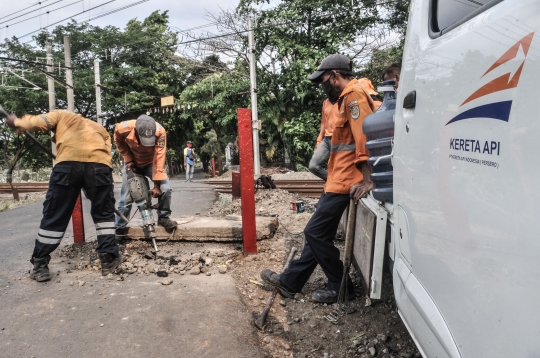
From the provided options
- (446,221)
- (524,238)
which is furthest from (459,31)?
(524,238)

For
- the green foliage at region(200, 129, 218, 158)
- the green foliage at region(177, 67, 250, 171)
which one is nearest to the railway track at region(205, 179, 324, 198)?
the green foliage at region(177, 67, 250, 171)

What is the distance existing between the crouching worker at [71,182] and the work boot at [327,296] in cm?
200

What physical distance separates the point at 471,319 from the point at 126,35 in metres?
29.4

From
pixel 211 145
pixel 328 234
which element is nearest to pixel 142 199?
pixel 328 234

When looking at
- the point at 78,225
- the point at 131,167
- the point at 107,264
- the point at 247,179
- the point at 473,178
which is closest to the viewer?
the point at 473,178

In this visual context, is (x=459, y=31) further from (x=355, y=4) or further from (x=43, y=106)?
(x=43, y=106)

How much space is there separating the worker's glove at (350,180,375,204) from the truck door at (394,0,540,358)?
2.90ft

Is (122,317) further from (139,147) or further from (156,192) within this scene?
(139,147)

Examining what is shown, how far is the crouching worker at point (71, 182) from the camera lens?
4016 mm

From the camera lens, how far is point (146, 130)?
4.73 meters

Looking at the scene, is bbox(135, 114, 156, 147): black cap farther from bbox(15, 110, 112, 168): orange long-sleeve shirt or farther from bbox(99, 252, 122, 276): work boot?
bbox(99, 252, 122, 276): work boot

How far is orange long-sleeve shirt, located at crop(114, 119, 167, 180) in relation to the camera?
485 centimetres

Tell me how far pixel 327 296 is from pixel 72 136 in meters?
2.69

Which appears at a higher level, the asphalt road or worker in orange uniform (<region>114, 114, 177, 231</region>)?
worker in orange uniform (<region>114, 114, 177, 231</region>)
